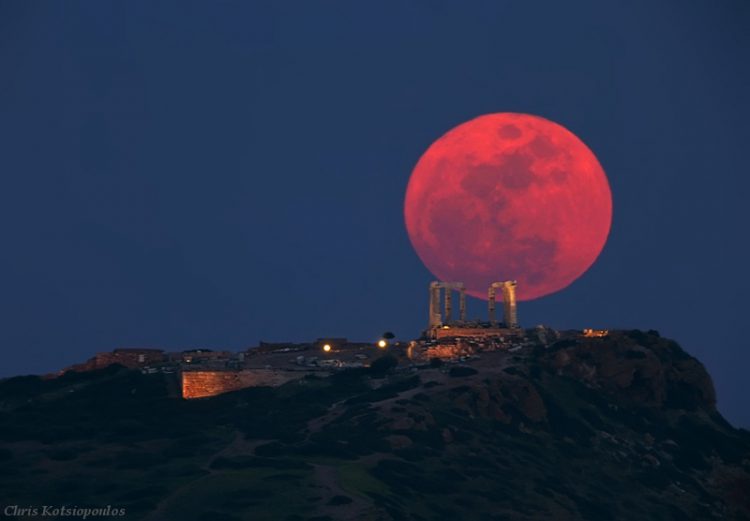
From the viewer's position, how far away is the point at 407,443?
11925 centimetres

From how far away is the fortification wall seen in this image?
137375mm

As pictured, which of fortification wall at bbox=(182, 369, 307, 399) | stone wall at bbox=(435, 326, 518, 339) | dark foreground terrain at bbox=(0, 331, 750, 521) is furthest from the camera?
stone wall at bbox=(435, 326, 518, 339)

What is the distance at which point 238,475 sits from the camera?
107m

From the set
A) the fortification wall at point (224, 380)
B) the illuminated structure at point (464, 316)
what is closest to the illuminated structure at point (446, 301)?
the illuminated structure at point (464, 316)

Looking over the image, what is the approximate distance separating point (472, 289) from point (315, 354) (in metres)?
20.1

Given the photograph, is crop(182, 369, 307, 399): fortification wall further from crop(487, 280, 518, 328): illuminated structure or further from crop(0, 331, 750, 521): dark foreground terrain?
crop(487, 280, 518, 328): illuminated structure

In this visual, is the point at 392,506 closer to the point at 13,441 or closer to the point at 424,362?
the point at 13,441

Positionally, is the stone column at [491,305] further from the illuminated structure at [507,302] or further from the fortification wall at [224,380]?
the fortification wall at [224,380]

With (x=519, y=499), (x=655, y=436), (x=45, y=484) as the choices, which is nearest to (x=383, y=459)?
(x=519, y=499)

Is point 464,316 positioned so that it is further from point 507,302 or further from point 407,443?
point 407,443

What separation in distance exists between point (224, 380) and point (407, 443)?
2731 centimetres

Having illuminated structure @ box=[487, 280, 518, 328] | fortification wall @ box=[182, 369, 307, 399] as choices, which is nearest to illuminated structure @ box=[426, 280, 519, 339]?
illuminated structure @ box=[487, 280, 518, 328]

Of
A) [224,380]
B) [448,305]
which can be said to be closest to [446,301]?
[448,305]

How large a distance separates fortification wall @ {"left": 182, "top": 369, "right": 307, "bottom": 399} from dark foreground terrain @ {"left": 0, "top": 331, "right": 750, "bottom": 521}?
6.06ft
